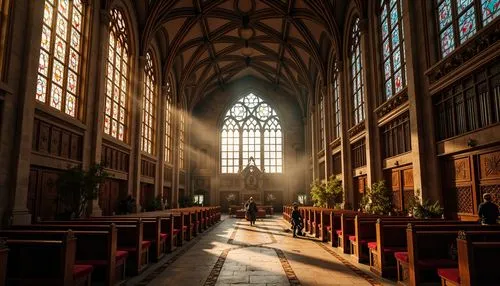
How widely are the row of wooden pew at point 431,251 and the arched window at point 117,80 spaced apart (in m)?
12.1

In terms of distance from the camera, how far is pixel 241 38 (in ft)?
88.5

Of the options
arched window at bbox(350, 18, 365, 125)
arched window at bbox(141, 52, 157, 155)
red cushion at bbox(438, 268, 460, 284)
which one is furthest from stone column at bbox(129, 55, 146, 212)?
red cushion at bbox(438, 268, 460, 284)

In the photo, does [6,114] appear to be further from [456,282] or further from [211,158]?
[211,158]

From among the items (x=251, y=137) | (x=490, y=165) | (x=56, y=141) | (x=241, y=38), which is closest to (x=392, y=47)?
(x=490, y=165)

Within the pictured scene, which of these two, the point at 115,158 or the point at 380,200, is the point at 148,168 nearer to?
the point at 115,158

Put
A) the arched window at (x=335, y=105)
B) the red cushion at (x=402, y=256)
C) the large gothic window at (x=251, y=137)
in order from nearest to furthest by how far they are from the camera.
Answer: the red cushion at (x=402, y=256)
the arched window at (x=335, y=105)
the large gothic window at (x=251, y=137)

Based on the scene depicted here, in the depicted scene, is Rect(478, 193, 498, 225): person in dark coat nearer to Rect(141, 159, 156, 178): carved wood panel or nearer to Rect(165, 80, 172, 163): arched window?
Rect(141, 159, 156, 178): carved wood panel

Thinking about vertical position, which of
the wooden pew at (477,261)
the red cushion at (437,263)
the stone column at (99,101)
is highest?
the stone column at (99,101)

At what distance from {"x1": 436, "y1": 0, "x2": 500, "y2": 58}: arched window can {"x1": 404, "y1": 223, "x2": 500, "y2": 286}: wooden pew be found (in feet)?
18.7

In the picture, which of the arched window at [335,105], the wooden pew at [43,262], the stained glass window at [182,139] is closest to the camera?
the wooden pew at [43,262]

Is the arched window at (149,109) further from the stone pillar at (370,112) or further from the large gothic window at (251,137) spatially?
the large gothic window at (251,137)

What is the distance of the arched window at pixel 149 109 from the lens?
21.2m

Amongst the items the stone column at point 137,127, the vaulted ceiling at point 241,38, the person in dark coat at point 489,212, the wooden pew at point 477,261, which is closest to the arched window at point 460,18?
the person in dark coat at point 489,212

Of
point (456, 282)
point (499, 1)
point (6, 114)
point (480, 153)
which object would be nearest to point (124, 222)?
point (6, 114)
